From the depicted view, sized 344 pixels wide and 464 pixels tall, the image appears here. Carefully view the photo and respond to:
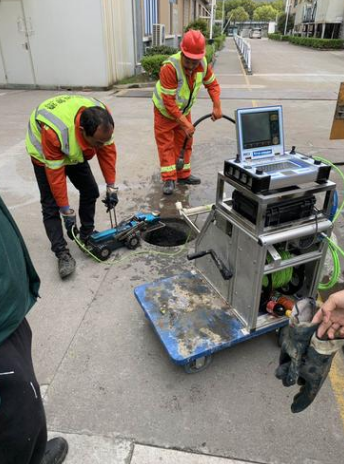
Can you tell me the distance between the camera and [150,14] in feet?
54.3

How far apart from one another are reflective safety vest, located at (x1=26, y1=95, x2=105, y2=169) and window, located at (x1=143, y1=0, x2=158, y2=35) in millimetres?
14957

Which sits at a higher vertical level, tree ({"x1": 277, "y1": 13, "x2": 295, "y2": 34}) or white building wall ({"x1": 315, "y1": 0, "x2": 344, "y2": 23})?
white building wall ({"x1": 315, "y1": 0, "x2": 344, "y2": 23})

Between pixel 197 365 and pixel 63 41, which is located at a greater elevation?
pixel 63 41

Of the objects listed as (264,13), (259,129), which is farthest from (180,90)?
(264,13)

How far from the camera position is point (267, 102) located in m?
9.76

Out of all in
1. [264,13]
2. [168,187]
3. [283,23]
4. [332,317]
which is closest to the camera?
[332,317]

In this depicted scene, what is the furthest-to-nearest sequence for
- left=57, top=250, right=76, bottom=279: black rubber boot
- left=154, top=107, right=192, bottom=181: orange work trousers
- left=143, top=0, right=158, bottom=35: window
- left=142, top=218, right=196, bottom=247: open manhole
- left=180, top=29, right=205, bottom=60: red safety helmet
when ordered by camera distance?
left=143, top=0, right=158, bottom=35: window < left=154, top=107, right=192, bottom=181: orange work trousers < left=142, top=218, right=196, bottom=247: open manhole < left=180, top=29, right=205, bottom=60: red safety helmet < left=57, top=250, right=76, bottom=279: black rubber boot

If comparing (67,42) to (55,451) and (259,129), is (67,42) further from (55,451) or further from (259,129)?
(55,451)

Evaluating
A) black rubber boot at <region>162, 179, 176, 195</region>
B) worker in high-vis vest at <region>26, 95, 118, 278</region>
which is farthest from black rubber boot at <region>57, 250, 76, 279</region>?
black rubber boot at <region>162, 179, 176, 195</region>

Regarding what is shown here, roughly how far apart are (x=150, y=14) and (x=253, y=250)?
17467 mm

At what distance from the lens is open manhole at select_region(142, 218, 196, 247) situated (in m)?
4.09

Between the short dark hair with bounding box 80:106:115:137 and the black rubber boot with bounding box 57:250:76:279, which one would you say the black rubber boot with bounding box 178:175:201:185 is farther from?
the short dark hair with bounding box 80:106:115:137

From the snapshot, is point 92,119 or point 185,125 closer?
point 92,119

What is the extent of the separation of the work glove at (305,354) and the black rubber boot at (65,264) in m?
2.15
